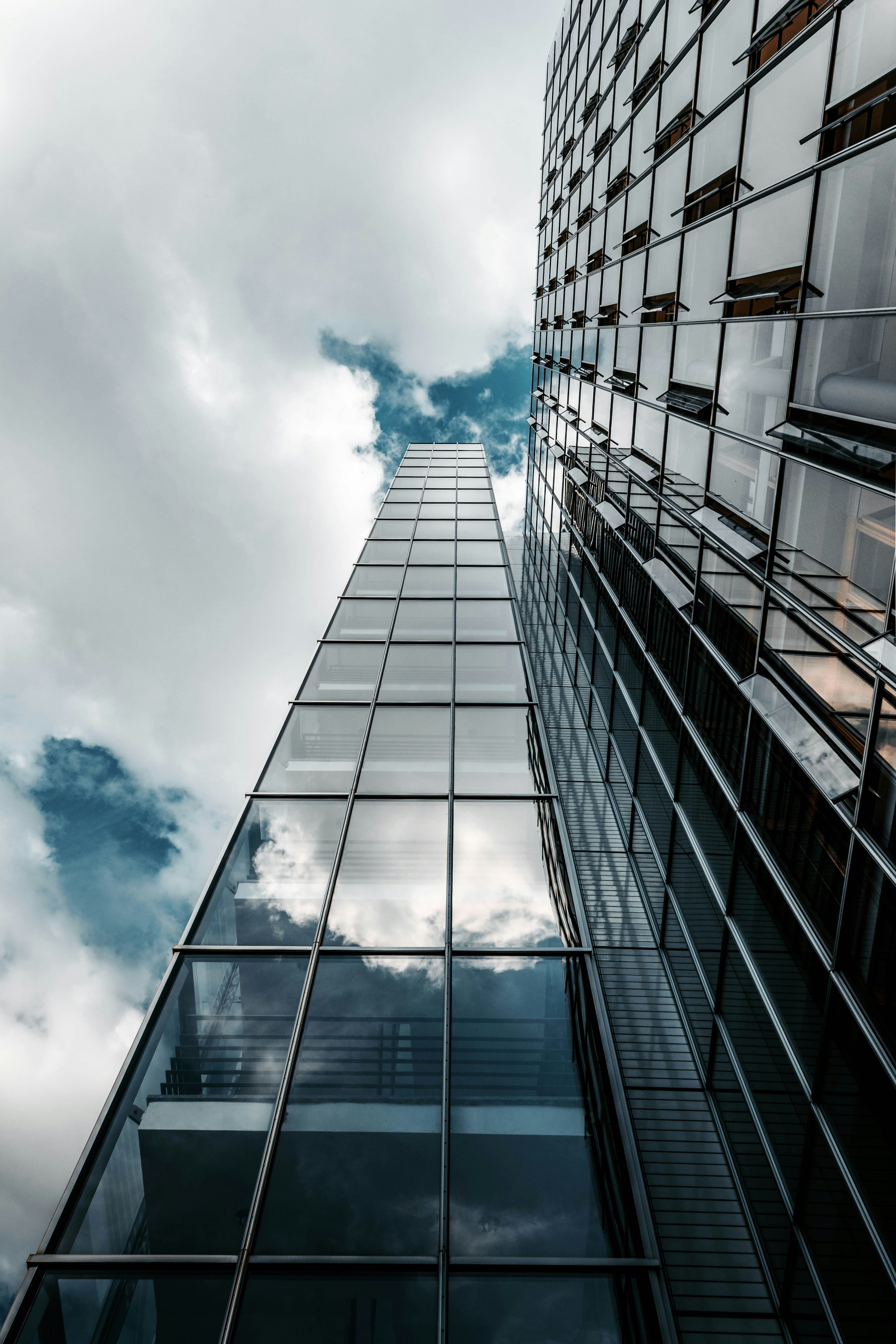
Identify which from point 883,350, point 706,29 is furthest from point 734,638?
point 706,29

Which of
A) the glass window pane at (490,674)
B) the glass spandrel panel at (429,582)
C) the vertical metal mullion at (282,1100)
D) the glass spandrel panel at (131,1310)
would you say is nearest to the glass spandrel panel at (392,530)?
the glass spandrel panel at (429,582)

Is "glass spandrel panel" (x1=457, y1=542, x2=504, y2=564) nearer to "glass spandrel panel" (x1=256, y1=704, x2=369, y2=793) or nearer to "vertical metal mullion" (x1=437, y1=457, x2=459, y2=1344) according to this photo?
"glass spandrel panel" (x1=256, y1=704, x2=369, y2=793)

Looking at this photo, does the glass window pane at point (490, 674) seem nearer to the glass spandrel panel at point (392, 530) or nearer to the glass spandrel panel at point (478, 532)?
the glass spandrel panel at point (478, 532)

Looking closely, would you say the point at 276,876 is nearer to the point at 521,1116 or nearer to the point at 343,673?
the point at 521,1116

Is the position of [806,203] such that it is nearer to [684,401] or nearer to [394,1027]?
[684,401]

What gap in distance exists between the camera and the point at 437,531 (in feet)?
87.4

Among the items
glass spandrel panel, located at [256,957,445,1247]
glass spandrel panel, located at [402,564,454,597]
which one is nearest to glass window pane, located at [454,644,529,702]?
glass spandrel panel, located at [402,564,454,597]

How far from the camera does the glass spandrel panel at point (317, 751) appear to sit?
13.6m

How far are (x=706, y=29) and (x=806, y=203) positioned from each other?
6.03 m

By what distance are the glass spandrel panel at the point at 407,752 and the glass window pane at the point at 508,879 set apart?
1057 mm

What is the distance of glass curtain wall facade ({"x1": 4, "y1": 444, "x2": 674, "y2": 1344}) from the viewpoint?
651 centimetres

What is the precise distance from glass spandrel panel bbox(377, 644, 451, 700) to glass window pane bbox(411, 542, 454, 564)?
18.8 ft

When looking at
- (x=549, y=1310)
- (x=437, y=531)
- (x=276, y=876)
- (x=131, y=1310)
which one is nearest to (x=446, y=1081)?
(x=549, y=1310)

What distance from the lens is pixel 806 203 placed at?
9172mm
